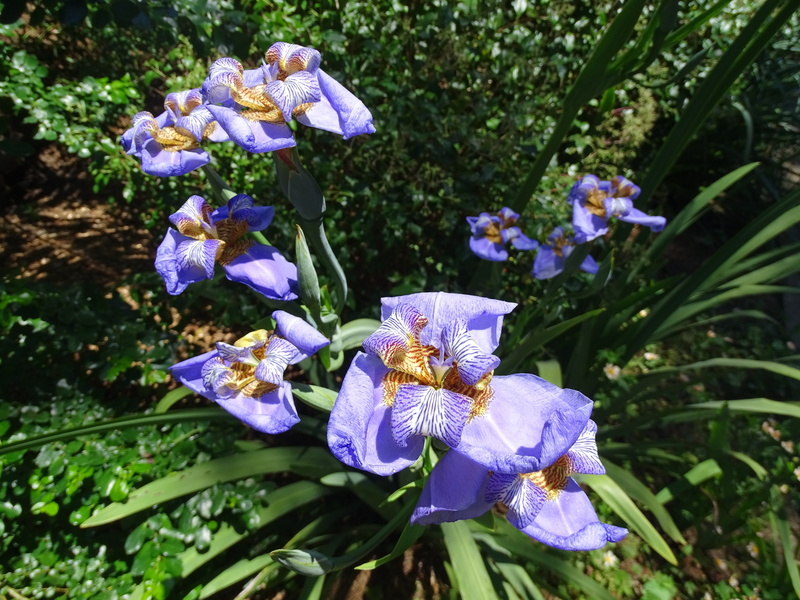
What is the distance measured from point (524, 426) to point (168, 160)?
818mm

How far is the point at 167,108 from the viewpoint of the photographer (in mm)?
940

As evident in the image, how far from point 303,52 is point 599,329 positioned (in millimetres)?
1547

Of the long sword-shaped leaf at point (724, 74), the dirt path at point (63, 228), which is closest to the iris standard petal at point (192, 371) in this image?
the long sword-shaped leaf at point (724, 74)

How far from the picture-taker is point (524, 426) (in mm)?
676

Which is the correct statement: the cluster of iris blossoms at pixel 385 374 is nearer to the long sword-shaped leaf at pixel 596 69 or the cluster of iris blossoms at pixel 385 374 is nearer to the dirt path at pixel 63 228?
the long sword-shaped leaf at pixel 596 69

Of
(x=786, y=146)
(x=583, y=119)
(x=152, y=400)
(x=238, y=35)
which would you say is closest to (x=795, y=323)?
(x=786, y=146)

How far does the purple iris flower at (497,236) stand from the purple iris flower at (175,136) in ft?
3.12

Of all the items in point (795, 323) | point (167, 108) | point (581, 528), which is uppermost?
point (167, 108)

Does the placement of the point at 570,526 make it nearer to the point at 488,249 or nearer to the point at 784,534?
the point at 488,249

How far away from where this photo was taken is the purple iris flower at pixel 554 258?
1562mm

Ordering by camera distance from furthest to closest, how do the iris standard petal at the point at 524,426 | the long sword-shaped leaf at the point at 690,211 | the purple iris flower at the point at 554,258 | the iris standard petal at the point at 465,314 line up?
the long sword-shaped leaf at the point at 690,211 → the purple iris flower at the point at 554,258 → the iris standard petal at the point at 465,314 → the iris standard petal at the point at 524,426

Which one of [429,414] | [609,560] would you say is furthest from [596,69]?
[609,560]

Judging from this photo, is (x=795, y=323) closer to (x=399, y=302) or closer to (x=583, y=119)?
(x=583, y=119)

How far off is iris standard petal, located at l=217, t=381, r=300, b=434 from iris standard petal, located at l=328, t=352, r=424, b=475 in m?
0.12
